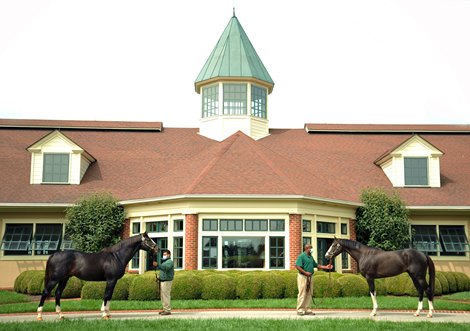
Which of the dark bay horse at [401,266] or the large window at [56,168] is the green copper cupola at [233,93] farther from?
the dark bay horse at [401,266]

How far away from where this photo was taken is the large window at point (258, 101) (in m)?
34.3

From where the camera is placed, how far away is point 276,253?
2436 cm

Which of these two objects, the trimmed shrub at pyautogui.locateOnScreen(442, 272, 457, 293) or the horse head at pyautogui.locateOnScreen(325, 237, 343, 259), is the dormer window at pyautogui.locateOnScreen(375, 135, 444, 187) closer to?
the trimmed shrub at pyautogui.locateOnScreen(442, 272, 457, 293)

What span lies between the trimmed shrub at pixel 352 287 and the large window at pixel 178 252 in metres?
6.85

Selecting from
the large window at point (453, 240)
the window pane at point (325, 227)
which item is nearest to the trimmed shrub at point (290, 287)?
the window pane at point (325, 227)

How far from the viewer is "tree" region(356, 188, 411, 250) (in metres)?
27.0

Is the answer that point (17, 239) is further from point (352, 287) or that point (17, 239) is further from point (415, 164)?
point (415, 164)

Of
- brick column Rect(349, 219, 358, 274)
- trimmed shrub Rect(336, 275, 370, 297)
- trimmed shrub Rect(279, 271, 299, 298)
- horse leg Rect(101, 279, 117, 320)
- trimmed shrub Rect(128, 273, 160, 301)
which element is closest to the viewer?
horse leg Rect(101, 279, 117, 320)

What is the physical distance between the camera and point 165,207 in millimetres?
25422

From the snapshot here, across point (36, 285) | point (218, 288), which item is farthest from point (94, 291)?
point (218, 288)

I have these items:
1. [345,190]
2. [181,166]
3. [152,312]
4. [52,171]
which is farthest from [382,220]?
[52,171]

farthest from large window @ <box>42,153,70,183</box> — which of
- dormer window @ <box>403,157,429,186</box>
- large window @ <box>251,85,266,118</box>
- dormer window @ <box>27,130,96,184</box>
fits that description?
dormer window @ <box>403,157,429,186</box>

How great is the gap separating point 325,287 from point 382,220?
23.4 feet

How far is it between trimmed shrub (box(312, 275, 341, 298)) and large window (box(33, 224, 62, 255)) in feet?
43.6
